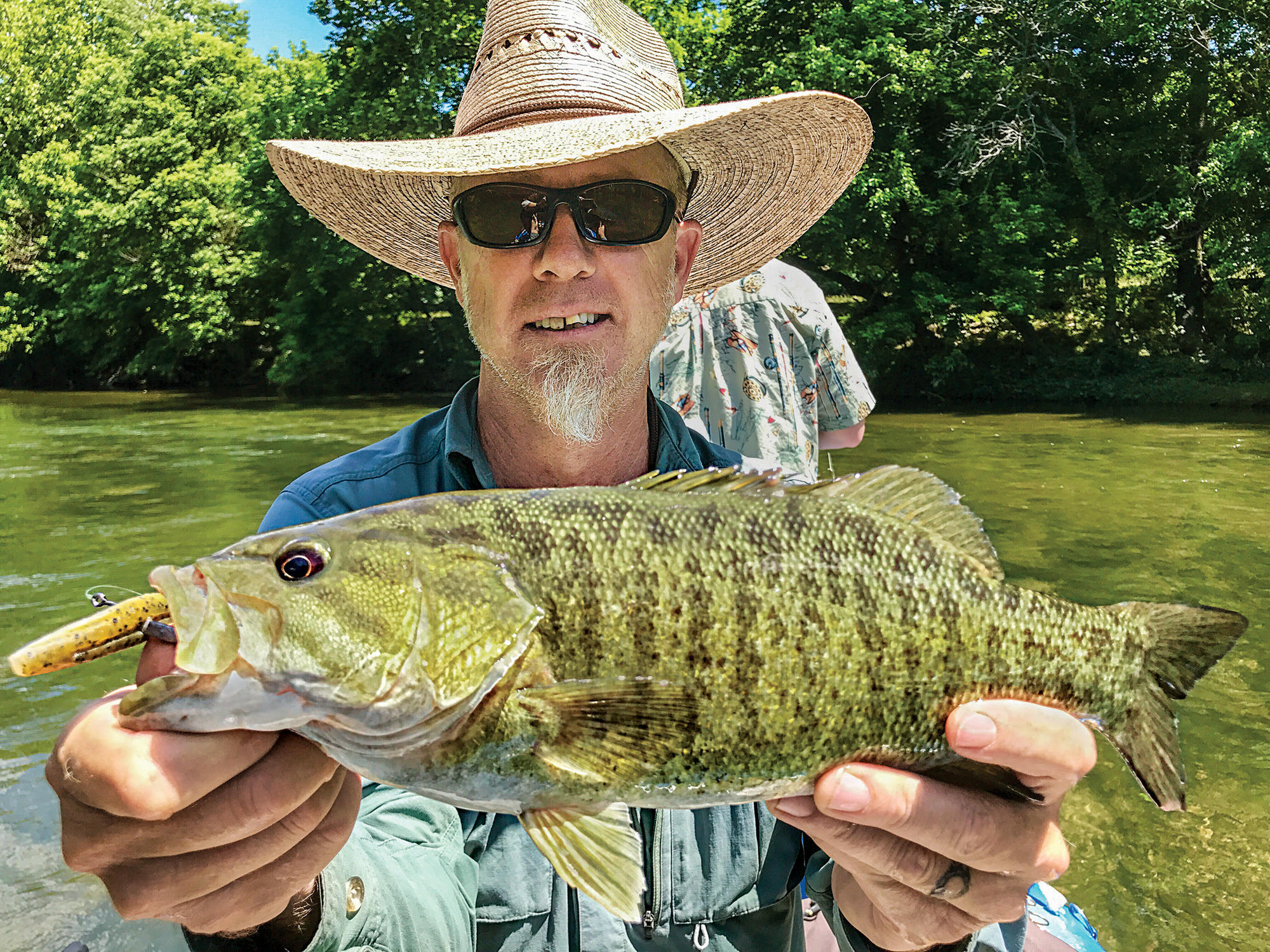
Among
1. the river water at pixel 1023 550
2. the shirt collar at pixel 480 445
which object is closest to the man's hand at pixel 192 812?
the shirt collar at pixel 480 445

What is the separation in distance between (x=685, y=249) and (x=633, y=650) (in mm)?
2221

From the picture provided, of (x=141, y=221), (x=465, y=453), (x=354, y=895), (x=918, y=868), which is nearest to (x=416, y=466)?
(x=465, y=453)

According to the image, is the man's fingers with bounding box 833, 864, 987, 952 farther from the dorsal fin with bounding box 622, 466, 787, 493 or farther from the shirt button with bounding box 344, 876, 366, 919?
the shirt button with bounding box 344, 876, 366, 919

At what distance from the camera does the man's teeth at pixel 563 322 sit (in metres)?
2.79

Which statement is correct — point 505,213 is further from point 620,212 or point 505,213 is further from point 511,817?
point 511,817

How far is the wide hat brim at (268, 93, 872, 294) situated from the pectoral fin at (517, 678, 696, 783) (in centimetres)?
150

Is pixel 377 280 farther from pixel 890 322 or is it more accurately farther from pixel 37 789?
pixel 37 789

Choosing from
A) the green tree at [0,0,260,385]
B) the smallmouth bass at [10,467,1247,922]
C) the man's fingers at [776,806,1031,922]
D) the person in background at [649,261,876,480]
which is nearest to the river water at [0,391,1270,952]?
the person in background at [649,261,876,480]

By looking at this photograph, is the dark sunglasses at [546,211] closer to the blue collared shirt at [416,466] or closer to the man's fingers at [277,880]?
the blue collared shirt at [416,466]

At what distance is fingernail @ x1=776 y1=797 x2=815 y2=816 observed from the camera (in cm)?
167

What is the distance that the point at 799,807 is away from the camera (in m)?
1.67

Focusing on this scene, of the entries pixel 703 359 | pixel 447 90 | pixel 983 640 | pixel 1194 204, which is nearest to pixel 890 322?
pixel 1194 204

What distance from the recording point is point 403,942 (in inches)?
79.4

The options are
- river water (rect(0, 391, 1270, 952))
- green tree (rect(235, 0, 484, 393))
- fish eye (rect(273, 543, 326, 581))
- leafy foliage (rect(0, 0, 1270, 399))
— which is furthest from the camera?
green tree (rect(235, 0, 484, 393))
